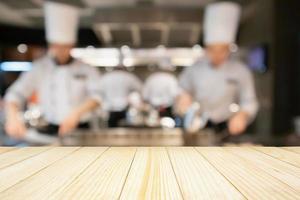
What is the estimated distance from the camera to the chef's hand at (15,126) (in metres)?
2.34

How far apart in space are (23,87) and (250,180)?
74.2 inches

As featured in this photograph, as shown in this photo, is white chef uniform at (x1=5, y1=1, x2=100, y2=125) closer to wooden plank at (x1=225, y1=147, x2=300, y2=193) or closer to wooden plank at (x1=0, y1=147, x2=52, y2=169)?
wooden plank at (x1=0, y1=147, x2=52, y2=169)

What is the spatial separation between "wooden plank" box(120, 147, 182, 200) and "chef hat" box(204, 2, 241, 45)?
1.36 metres

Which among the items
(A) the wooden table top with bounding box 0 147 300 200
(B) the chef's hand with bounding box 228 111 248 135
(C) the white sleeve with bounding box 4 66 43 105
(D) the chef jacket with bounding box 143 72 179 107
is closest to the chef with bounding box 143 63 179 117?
(D) the chef jacket with bounding box 143 72 179 107

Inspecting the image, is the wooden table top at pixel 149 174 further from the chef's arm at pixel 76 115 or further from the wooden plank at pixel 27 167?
the chef's arm at pixel 76 115

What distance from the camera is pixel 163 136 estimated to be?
2305mm

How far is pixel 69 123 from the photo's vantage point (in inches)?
93.0

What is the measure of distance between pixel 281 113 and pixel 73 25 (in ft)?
5.02

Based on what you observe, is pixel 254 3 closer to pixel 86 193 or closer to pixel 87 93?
pixel 87 93

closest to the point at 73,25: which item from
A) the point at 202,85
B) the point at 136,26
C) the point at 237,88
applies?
the point at 136,26

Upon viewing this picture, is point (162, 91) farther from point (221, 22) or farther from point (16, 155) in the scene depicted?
A: point (16, 155)

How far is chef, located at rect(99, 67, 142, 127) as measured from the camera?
2324 millimetres

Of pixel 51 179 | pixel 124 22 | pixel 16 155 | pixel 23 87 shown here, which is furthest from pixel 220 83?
pixel 51 179

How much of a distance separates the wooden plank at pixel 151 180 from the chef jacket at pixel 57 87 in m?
1.22
